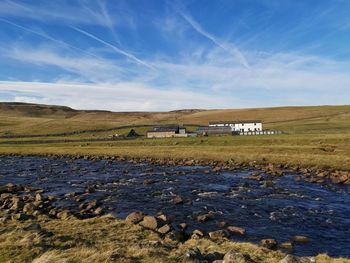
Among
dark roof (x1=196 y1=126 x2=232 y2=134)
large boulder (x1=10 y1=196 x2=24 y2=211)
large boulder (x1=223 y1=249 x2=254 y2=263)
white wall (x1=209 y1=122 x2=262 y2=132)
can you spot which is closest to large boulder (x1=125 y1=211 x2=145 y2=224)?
large boulder (x1=10 y1=196 x2=24 y2=211)

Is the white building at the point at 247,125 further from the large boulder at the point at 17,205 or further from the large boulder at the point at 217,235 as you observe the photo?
the large boulder at the point at 217,235

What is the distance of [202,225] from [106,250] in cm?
1034

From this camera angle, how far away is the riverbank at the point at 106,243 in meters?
15.9

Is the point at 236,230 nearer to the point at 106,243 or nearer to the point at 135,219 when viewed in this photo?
the point at 135,219

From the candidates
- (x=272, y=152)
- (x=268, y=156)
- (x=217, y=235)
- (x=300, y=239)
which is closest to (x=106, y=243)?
(x=217, y=235)

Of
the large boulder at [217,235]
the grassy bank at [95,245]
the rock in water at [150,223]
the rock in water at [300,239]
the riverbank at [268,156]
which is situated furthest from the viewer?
the riverbank at [268,156]

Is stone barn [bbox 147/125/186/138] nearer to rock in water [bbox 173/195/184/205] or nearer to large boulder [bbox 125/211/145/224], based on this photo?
rock in water [bbox 173/195/184/205]

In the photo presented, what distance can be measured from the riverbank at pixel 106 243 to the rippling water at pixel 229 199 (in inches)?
143

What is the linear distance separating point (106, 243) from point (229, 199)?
18.0m

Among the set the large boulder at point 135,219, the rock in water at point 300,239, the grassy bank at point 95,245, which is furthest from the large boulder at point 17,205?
the rock in water at point 300,239

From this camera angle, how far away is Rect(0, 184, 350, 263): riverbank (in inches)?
626

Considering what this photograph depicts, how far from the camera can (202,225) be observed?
26.2 meters

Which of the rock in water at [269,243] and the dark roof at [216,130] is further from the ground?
the rock in water at [269,243]

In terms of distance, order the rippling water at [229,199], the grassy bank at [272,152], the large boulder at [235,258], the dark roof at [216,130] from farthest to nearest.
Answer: the dark roof at [216,130] → the grassy bank at [272,152] → the rippling water at [229,199] → the large boulder at [235,258]
